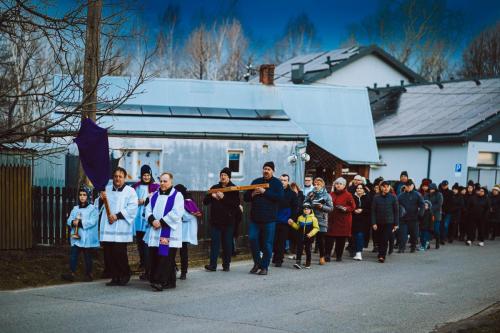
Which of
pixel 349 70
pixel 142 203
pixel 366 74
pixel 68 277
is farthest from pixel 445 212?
pixel 366 74

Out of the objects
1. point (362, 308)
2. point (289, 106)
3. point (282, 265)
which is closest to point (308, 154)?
point (289, 106)

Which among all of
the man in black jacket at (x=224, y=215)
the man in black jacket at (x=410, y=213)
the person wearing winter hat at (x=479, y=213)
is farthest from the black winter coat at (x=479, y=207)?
the man in black jacket at (x=224, y=215)

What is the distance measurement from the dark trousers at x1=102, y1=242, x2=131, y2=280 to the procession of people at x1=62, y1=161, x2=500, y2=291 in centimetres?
2

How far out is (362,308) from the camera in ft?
34.9

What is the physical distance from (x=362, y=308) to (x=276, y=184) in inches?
160

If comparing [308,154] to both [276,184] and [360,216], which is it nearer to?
[360,216]

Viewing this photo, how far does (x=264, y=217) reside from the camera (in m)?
14.0

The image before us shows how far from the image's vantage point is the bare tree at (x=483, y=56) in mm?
57347

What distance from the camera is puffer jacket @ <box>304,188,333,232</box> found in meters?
15.9

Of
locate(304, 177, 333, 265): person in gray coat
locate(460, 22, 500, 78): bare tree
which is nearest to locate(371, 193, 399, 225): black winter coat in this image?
locate(304, 177, 333, 265): person in gray coat

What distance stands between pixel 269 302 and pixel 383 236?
6.88m

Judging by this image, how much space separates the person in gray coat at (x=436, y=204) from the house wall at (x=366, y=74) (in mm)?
25572

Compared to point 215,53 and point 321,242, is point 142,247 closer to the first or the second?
point 321,242

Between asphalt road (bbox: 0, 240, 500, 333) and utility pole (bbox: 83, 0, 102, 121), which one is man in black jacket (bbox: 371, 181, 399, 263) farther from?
utility pole (bbox: 83, 0, 102, 121)
